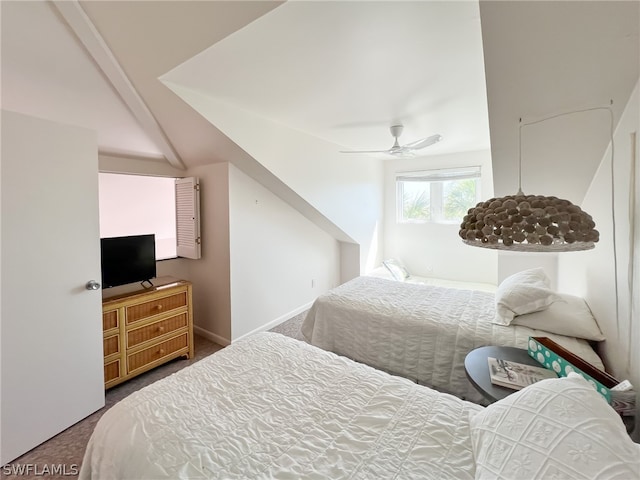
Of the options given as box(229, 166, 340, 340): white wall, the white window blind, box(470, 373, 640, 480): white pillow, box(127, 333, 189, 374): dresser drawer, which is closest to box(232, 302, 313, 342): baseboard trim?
box(229, 166, 340, 340): white wall

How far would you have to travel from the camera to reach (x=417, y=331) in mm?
2094

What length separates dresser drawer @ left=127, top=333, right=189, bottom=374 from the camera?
244 centimetres

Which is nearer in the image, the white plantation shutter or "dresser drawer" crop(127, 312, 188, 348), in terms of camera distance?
"dresser drawer" crop(127, 312, 188, 348)

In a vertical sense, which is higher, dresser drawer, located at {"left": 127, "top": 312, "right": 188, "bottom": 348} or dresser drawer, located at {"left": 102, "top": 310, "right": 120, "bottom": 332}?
dresser drawer, located at {"left": 102, "top": 310, "right": 120, "bottom": 332}

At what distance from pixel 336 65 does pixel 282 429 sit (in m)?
2.04

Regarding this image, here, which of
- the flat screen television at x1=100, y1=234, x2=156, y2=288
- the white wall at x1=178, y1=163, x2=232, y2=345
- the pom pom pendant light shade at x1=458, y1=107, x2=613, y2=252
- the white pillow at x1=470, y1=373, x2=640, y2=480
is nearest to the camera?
the white pillow at x1=470, y1=373, x2=640, y2=480

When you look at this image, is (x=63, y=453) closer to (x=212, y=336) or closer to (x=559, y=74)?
(x=212, y=336)

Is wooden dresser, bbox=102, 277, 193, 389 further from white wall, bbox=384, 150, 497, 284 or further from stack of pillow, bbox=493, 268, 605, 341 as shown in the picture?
white wall, bbox=384, 150, 497, 284

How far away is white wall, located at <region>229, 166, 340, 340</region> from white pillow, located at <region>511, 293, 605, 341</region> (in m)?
2.50

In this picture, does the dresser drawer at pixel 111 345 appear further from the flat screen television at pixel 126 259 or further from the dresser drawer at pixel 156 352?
the flat screen television at pixel 126 259

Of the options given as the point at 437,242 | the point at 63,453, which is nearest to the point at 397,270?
the point at 437,242

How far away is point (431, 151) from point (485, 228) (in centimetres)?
365

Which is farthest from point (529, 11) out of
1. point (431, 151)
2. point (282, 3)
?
point (431, 151)

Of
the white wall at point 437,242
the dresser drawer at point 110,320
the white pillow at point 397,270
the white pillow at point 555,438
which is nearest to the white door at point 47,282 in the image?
the dresser drawer at point 110,320
